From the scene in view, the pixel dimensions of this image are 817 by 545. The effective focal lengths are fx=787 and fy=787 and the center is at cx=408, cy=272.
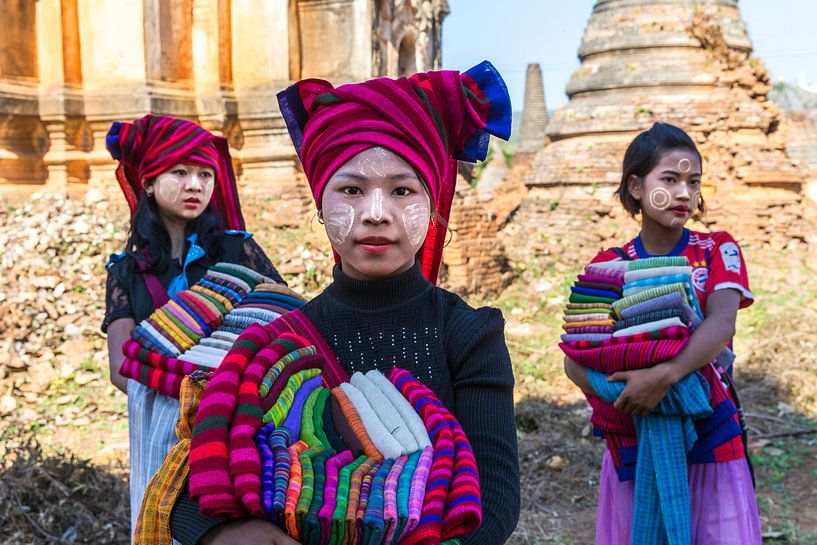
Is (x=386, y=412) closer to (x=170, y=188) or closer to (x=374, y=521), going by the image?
(x=374, y=521)

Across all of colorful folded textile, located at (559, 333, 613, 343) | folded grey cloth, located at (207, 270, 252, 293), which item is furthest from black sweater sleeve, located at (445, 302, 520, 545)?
colorful folded textile, located at (559, 333, 613, 343)

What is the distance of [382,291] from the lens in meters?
1.50

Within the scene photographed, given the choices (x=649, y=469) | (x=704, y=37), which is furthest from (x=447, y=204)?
(x=704, y=37)

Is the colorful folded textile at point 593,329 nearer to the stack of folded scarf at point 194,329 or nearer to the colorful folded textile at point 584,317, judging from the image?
the colorful folded textile at point 584,317

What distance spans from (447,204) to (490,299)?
7.89 m

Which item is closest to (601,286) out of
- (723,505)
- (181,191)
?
(723,505)

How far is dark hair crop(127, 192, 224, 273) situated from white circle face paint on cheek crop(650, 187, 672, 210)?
1538 millimetres

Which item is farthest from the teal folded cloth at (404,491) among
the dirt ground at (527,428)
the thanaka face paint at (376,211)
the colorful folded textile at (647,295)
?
the dirt ground at (527,428)

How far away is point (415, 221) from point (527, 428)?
14.8 feet

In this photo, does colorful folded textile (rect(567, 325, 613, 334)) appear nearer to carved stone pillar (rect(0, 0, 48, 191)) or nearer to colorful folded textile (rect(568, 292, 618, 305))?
colorful folded textile (rect(568, 292, 618, 305))

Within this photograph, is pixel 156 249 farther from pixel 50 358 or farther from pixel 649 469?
pixel 50 358

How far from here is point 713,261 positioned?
268 centimetres

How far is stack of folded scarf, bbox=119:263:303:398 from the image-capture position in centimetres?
197

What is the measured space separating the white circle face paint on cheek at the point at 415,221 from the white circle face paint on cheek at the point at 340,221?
4.0 inches
